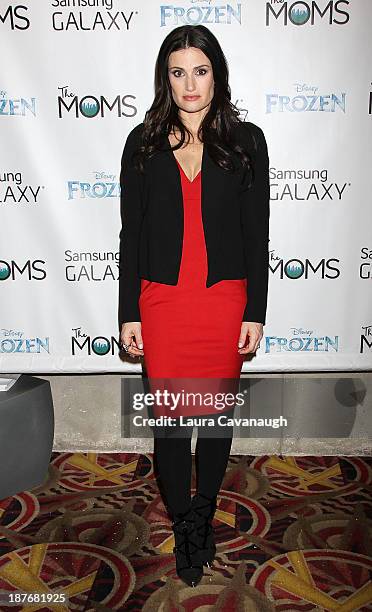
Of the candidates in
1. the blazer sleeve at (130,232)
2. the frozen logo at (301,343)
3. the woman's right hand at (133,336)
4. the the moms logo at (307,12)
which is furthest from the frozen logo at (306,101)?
Result: the woman's right hand at (133,336)

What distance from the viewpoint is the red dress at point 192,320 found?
208 centimetres

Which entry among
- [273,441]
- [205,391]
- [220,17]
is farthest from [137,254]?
[273,441]

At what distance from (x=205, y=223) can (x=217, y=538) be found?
4.07 ft

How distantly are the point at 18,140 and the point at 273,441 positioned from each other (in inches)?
73.7

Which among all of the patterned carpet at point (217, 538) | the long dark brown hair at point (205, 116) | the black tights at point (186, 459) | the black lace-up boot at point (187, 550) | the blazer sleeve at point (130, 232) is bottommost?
the patterned carpet at point (217, 538)

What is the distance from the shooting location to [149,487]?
2764 millimetres

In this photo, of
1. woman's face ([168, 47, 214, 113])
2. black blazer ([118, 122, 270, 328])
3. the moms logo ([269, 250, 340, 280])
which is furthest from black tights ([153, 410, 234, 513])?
woman's face ([168, 47, 214, 113])

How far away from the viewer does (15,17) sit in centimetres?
→ 254

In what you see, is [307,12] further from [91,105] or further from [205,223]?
[205,223]

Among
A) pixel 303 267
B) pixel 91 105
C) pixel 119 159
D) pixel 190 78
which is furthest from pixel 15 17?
pixel 303 267

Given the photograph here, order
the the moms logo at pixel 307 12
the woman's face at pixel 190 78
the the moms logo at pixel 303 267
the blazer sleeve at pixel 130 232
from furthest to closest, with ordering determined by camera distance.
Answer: the the moms logo at pixel 303 267 → the the moms logo at pixel 307 12 → the blazer sleeve at pixel 130 232 → the woman's face at pixel 190 78

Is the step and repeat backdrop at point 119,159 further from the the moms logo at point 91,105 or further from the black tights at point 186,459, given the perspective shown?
the black tights at point 186,459

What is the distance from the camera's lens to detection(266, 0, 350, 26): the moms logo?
8.30 feet

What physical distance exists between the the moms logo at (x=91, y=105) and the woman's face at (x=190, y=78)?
0.58 m
